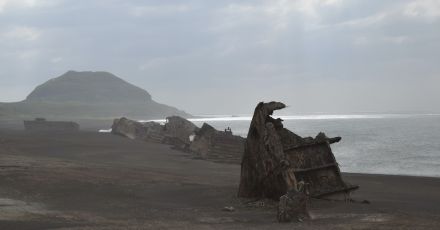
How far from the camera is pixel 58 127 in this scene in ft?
257

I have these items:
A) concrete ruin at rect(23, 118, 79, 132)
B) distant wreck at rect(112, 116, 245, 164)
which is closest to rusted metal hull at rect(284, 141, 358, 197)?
distant wreck at rect(112, 116, 245, 164)

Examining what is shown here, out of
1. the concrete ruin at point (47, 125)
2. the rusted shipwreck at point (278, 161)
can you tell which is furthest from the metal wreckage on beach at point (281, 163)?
the concrete ruin at point (47, 125)

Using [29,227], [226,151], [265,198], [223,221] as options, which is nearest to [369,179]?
[226,151]

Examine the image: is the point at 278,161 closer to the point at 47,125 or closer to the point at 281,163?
the point at 281,163

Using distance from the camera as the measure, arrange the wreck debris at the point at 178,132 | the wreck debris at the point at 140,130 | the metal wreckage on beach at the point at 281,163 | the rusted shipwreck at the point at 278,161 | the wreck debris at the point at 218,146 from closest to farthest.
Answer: the metal wreckage on beach at the point at 281,163, the rusted shipwreck at the point at 278,161, the wreck debris at the point at 218,146, the wreck debris at the point at 178,132, the wreck debris at the point at 140,130

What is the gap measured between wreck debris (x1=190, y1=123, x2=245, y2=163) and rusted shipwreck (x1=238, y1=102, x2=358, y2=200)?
1871 centimetres

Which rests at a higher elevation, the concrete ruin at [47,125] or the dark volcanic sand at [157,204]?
the concrete ruin at [47,125]

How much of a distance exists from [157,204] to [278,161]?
4.13m

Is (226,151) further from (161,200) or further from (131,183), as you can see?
(161,200)

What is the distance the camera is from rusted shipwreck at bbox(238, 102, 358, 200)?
1698 centimetres

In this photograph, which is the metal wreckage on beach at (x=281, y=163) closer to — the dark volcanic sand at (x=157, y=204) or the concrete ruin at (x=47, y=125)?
the dark volcanic sand at (x=157, y=204)

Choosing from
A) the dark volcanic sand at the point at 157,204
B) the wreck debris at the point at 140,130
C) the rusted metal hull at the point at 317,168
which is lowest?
the dark volcanic sand at the point at 157,204

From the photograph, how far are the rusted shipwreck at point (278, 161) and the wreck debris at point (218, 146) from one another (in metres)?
18.7

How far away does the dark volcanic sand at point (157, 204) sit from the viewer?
13.4m
